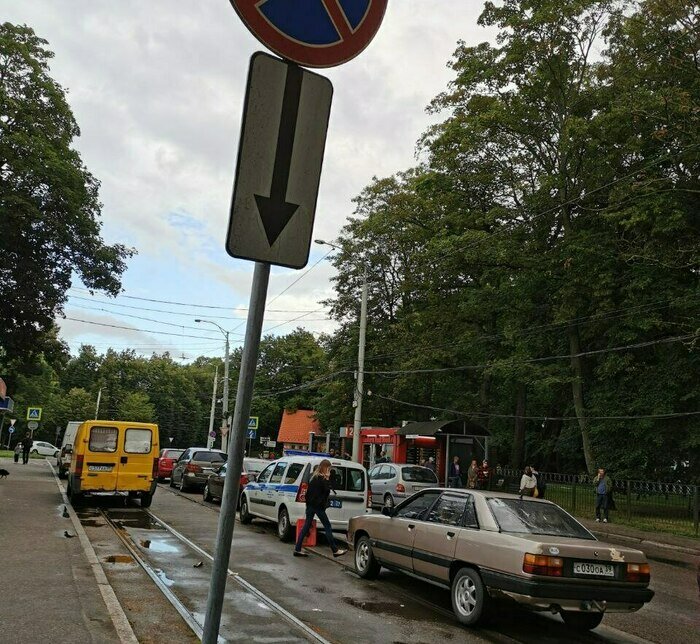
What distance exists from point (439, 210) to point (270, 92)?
32349mm

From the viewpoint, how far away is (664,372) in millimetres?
24969

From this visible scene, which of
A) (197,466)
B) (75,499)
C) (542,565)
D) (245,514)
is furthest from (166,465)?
(542,565)

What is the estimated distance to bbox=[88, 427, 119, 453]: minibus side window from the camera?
679 inches

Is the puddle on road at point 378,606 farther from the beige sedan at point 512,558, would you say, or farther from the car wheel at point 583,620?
the car wheel at point 583,620

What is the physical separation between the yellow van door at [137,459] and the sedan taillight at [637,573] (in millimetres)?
13222

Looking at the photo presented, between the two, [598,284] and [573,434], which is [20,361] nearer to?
[598,284]

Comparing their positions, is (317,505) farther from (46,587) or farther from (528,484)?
(528,484)

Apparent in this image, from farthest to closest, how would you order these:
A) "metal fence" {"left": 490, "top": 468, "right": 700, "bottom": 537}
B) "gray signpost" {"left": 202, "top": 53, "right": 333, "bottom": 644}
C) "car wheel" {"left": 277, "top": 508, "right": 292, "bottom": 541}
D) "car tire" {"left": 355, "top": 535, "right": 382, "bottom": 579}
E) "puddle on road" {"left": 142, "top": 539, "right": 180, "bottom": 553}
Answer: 1. "metal fence" {"left": 490, "top": 468, "right": 700, "bottom": 537}
2. "car wheel" {"left": 277, "top": 508, "right": 292, "bottom": 541}
3. "puddle on road" {"left": 142, "top": 539, "right": 180, "bottom": 553}
4. "car tire" {"left": 355, "top": 535, "right": 382, "bottom": 579}
5. "gray signpost" {"left": 202, "top": 53, "right": 333, "bottom": 644}

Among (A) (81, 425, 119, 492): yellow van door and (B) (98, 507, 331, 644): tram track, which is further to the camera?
(A) (81, 425, 119, 492): yellow van door

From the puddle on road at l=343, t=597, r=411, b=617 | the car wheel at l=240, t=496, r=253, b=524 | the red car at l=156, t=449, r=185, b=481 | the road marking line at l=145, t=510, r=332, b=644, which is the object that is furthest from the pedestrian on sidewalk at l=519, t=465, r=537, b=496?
the red car at l=156, t=449, r=185, b=481

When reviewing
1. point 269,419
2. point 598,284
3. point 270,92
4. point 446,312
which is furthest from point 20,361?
point 269,419

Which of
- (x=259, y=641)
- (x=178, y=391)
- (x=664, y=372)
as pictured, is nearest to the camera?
(x=259, y=641)

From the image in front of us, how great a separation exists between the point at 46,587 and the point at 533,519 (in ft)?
18.1

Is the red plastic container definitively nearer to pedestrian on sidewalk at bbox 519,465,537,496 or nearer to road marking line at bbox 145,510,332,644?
road marking line at bbox 145,510,332,644
